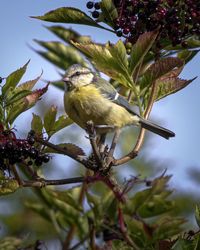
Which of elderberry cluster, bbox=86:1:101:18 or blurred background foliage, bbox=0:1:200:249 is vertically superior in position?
elderberry cluster, bbox=86:1:101:18

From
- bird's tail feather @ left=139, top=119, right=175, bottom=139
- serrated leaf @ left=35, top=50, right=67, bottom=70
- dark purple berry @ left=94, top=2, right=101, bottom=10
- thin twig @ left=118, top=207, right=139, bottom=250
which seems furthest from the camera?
bird's tail feather @ left=139, top=119, right=175, bottom=139

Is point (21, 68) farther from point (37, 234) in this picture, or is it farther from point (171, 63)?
point (37, 234)

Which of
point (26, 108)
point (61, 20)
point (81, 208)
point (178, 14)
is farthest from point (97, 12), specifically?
point (81, 208)

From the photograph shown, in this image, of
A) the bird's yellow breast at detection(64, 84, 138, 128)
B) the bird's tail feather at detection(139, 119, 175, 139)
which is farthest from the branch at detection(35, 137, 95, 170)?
the bird's tail feather at detection(139, 119, 175, 139)

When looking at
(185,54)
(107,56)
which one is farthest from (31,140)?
(185,54)

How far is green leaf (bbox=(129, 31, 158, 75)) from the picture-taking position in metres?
2.47

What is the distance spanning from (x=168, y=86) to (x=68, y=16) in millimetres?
546

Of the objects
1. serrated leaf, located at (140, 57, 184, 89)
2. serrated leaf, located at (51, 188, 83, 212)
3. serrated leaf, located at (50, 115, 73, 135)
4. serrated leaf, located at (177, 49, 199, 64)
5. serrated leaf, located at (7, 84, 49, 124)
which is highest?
serrated leaf, located at (177, 49, 199, 64)

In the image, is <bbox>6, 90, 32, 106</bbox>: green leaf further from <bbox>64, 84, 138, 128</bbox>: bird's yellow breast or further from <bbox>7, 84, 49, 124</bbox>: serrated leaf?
<bbox>64, 84, 138, 128</bbox>: bird's yellow breast

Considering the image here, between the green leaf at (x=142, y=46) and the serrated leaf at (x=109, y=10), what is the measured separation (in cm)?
28

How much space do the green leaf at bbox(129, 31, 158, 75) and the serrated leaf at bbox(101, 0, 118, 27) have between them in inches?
10.9

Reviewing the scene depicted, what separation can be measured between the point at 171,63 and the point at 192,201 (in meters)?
1.08

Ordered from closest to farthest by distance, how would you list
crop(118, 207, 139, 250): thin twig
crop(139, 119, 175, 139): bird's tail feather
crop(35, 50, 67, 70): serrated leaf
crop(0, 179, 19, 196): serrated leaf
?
1. crop(118, 207, 139, 250): thin twig
2. crop(0, 179, 19, 196): serrated leaf
3. crop(35, 50, 67, 70): serrated leaf
4. crop(139, 119, 175, 139): bird's tail feather

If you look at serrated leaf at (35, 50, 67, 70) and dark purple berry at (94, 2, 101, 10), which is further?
serrated leaf at (35, 50, 67, 70)
